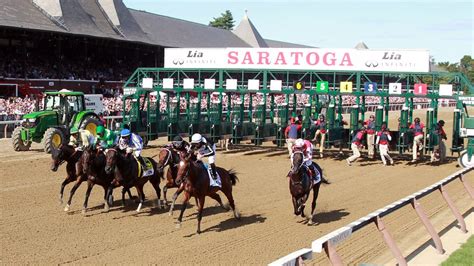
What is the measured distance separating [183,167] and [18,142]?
12.0 metres

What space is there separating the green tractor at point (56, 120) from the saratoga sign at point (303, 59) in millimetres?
5242

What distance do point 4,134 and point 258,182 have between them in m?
12.5

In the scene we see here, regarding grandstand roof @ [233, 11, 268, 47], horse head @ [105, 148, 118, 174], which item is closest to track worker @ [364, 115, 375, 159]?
horse head @ [105, 148, 118, 174]

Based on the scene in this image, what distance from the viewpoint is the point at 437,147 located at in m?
20.1

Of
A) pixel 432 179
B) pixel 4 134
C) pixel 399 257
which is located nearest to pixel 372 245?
pixel 399 257

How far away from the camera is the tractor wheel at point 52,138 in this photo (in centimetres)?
1844

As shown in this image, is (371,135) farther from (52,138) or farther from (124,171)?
(124,171)

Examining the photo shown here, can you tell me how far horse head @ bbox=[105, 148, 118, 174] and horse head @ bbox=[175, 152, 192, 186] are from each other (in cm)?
177

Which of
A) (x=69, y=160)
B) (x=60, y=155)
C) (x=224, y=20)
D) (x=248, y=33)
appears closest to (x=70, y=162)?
(x=69, y=160)

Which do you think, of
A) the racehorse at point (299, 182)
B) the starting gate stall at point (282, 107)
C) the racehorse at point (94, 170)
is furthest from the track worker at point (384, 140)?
the racehorse at point (94, 170)

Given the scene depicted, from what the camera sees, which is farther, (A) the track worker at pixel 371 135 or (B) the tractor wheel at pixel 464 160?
(A) the track worker at pixel 371 135

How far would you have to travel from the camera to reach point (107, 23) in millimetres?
40844

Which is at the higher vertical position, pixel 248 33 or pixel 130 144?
pixel 248 33

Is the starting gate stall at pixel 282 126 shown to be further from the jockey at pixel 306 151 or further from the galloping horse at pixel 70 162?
the galloping horse at pixel 70 162
